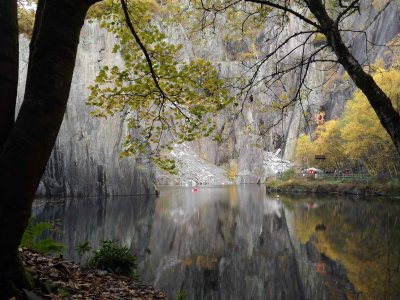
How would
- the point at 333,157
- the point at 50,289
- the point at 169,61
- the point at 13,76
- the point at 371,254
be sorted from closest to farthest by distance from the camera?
the point at 13,76, the point at 50,289, the point at 169,61, the point at 371,254, the point at 333,157

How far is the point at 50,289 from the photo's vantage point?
4586mm

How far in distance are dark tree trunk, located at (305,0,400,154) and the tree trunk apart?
270 cm

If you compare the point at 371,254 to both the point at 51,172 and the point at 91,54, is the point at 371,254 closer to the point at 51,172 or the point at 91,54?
the point at 51,172

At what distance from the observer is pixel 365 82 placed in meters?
3.94

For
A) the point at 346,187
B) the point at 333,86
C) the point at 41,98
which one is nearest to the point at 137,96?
the point at 41,98

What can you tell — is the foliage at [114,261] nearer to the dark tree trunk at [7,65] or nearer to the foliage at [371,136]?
the dark tree trunk at [7,65]

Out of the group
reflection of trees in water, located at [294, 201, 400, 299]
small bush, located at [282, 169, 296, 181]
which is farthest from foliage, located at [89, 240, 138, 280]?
small bush, located at [282, 169, 296, 181]

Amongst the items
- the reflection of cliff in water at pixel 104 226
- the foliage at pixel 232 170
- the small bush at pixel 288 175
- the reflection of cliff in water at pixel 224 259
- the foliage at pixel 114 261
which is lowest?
the reflection of cliff in water at pixel 224 259

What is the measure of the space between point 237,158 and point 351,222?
9125 centimetres

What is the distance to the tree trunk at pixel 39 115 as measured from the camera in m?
3.12

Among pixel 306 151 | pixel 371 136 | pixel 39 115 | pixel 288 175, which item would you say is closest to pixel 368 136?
pixel 371 136

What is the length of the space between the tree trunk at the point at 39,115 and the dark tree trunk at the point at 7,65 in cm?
58

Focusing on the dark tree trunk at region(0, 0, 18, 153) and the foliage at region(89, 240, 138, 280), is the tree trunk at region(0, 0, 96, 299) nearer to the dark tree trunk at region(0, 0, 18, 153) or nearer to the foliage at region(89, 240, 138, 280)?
the dark tree trunk at region(0, 0, 18, 153)

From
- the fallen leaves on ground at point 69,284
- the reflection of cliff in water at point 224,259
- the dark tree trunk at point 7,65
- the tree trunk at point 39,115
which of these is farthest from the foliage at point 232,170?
the tree trunk at point 39,115
